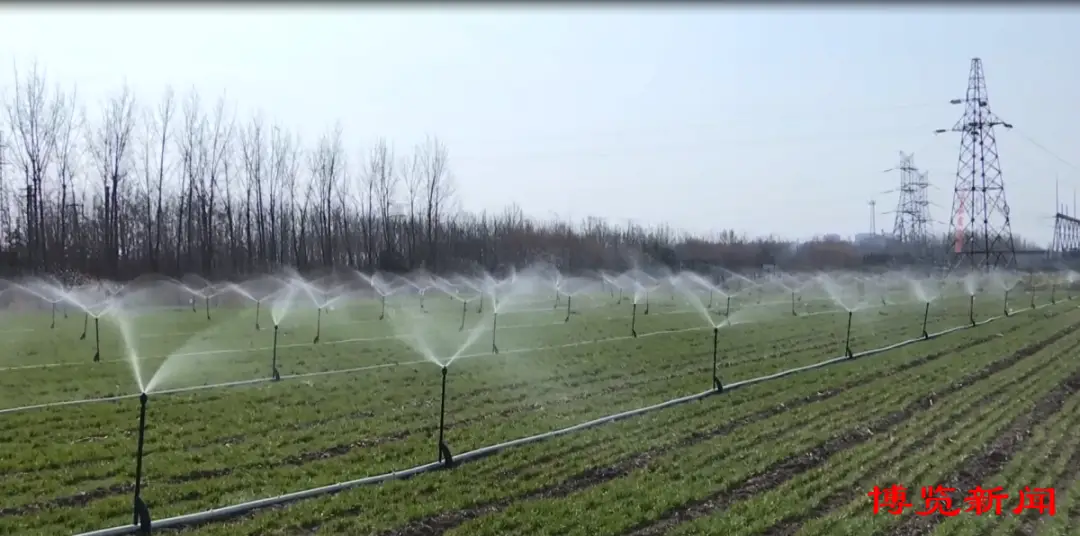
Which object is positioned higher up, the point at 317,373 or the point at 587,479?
the point at 317,373

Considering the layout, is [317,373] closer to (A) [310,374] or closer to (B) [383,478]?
(A) [310,374]

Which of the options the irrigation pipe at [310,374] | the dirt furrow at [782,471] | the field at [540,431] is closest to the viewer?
the dirt furrow at [782,471]

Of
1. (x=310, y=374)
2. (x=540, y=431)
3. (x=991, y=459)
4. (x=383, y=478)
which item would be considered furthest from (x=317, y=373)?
(x=991, y=459)

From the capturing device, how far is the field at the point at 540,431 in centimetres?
793

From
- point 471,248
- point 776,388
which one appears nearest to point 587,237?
point 471,248

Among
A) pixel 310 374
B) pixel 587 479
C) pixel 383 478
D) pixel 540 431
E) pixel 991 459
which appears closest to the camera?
pixel 383 478

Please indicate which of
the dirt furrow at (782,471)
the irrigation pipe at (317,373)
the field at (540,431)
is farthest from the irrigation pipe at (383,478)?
the dirt furrow at (782,471)

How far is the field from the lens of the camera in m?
7.93

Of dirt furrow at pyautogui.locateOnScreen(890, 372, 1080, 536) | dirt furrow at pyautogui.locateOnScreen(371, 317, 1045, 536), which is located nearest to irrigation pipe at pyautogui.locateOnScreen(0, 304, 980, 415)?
dirt furrow at pyautogui.locateOnScreen(371, 317, 1045, 536)

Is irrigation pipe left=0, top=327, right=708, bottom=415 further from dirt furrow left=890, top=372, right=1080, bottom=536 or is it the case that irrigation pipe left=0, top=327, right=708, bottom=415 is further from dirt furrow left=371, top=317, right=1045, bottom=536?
dirt furrow left=890, top=372, right=1080, bottom=536

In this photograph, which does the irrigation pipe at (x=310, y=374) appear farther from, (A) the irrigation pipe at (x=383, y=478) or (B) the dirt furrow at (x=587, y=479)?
(B) the dirt furrow at (x=587, y=479)

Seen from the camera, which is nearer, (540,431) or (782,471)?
(782,471)

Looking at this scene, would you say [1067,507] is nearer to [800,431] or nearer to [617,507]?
[800,431]

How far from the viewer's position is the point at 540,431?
11.4 meters
